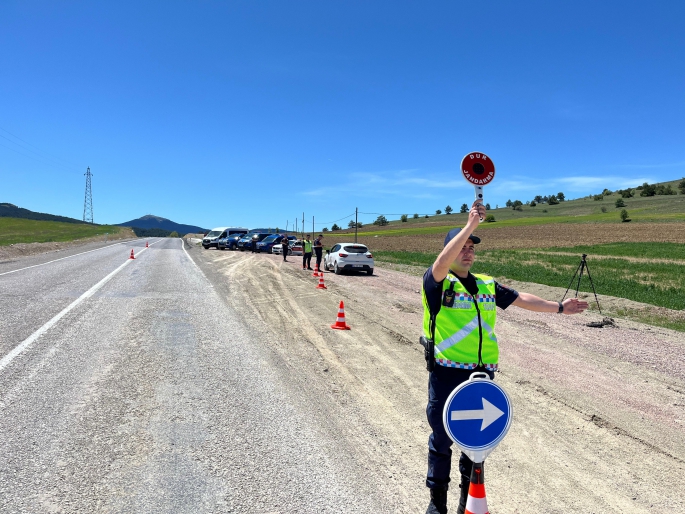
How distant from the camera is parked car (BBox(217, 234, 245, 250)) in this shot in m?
45.7

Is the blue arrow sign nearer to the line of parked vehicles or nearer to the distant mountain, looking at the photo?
the line of parked vehicles

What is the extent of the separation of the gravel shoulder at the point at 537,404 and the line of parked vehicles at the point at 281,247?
1116 centimetres

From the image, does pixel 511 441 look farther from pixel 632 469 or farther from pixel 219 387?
pixel 219 387

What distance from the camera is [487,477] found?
3.85m

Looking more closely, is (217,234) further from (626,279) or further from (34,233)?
(626,279)

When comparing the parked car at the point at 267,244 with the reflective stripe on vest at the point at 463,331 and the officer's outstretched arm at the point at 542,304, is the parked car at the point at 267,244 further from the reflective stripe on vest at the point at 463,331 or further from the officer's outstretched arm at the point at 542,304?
the reflective stripe on vest at the point at 463,331

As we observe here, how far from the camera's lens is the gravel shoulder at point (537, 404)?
3688mm

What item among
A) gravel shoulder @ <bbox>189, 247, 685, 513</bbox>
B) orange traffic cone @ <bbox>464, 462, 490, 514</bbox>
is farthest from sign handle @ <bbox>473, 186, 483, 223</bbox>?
gravel shoulder @ <bbox>189, 247, 685, 513</bbox>

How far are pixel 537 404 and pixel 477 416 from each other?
3.49 metres

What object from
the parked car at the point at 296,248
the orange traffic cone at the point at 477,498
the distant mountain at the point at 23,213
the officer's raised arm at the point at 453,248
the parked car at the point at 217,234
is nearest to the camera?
the orange traffic cone at the point at 477,498

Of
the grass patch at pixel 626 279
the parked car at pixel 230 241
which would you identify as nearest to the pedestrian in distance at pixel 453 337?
the grass patch at pixel 626 279

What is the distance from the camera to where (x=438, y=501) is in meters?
3.10

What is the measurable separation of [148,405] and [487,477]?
3504mm

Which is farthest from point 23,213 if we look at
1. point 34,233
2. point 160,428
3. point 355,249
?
point 160,428
